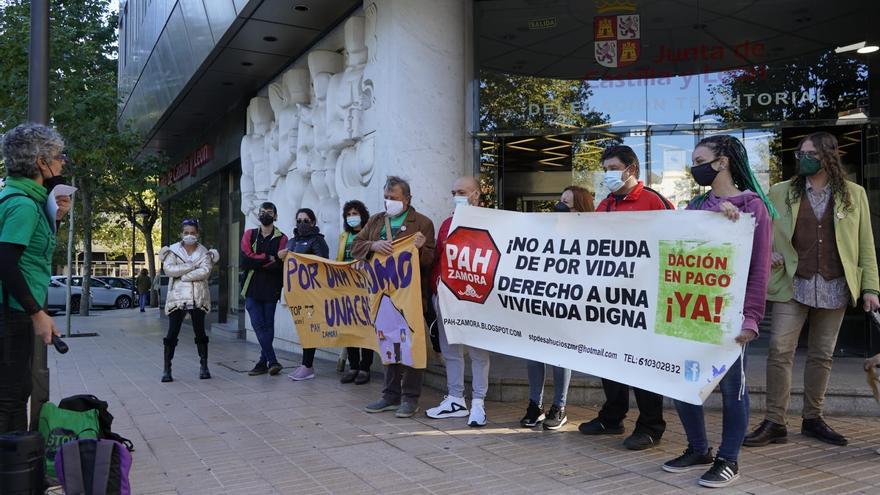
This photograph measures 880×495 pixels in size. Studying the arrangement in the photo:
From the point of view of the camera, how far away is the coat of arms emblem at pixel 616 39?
26.4ft

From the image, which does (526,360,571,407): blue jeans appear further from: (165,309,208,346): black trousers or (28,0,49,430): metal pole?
(165,309,208,346): black trousers

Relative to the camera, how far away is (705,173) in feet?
13.3

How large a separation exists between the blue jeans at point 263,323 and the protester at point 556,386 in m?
3.87

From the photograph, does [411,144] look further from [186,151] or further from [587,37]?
[186,151]

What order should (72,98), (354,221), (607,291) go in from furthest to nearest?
(72,98) → (354,221) → (607,291)

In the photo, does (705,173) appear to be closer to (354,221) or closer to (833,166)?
(833,166)

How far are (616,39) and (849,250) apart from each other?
4324 millimetres

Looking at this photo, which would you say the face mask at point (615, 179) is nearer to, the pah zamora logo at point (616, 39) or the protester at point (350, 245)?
the protester at point (350, 245)

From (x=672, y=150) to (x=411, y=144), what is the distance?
320cm

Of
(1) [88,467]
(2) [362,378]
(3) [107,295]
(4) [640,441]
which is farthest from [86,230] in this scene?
(4) [640,441]

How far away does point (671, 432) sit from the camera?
16.8ft

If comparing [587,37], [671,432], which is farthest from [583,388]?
[587,37]

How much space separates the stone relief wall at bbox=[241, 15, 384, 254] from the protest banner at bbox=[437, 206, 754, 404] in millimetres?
2862

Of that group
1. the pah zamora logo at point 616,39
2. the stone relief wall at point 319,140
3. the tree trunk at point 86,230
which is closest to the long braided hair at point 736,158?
the pah zamora logo at point 616,39
